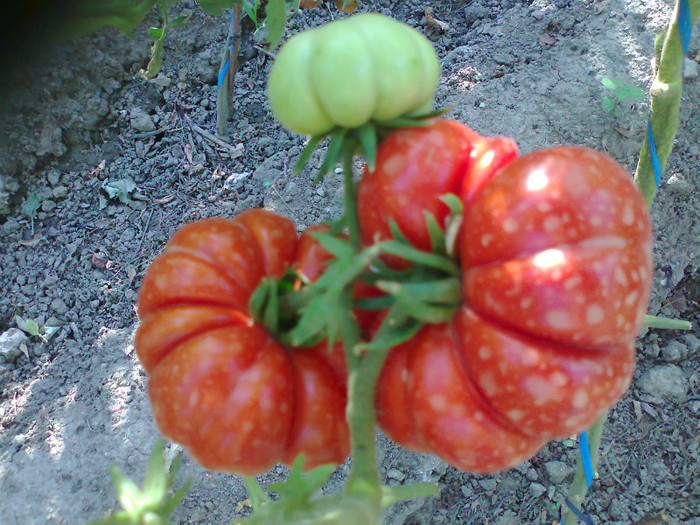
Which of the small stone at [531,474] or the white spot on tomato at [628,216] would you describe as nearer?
the white spot on tomato at [628,216]

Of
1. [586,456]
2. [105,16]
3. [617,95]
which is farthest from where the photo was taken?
[617,95]

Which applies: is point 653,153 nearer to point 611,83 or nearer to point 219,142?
point 611,83

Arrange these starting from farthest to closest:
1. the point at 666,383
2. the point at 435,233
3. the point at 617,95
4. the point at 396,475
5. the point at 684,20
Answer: the point at 617,95 < the point at 666,383 < the point at 396,475 < the point at 684,20 < the point at 435,233

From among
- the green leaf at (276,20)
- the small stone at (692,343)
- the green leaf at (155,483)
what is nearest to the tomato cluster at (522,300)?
the green leaf at (155,483)

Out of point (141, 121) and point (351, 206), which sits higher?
point (351, 206)

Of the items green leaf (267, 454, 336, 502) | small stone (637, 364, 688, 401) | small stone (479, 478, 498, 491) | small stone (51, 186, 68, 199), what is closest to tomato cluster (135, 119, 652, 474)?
green leaf (267, 454, 336, 502)

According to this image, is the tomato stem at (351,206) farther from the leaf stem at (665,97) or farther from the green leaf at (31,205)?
the green leaf at (31,205)

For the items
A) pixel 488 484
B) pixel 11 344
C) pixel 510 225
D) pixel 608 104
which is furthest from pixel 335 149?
pixel 11 344

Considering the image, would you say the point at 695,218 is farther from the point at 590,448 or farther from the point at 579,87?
the point at 590,448
